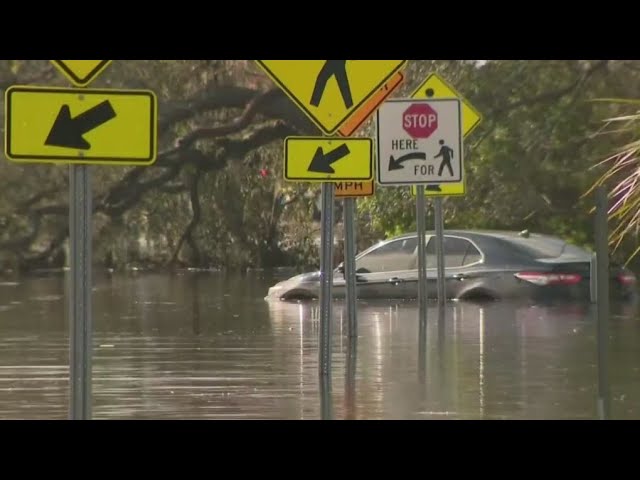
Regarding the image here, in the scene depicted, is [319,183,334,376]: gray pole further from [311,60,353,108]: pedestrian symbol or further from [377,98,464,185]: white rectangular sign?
[377,98,464,185]: white rectangular sign

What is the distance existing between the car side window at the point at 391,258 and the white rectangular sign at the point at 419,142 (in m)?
5.38

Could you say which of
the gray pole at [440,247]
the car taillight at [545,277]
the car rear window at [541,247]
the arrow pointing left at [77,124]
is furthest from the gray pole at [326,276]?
the car rear window at [541,247]

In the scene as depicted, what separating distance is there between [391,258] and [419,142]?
5.78 metres

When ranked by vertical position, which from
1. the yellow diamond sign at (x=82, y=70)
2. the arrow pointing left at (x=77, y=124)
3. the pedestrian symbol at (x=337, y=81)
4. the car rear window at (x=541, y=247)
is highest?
the pedestrian symbol at (x=337, y=81)

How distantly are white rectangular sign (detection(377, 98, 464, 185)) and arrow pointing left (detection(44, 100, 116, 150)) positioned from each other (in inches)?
349

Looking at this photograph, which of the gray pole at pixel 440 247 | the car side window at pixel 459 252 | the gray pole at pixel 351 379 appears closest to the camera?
the gray pole at pixel 351 379

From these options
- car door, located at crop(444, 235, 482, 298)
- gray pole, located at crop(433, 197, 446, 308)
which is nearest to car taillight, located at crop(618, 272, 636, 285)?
car door, located at crop(444, 235, 482, 298)

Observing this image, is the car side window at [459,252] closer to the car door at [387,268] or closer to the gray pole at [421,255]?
the car door at [387,268]

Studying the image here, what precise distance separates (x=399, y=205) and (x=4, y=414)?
1951 centimetres

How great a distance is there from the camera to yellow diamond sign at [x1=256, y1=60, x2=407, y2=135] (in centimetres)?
1155

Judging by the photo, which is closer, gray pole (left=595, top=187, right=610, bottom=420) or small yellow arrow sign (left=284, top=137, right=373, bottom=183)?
gray pole (left=595, top=187, right=610, bottom=420)

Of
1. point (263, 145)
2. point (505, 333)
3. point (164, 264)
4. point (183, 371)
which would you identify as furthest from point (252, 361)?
point (164, 264)

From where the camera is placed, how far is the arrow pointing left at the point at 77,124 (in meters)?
7.62
